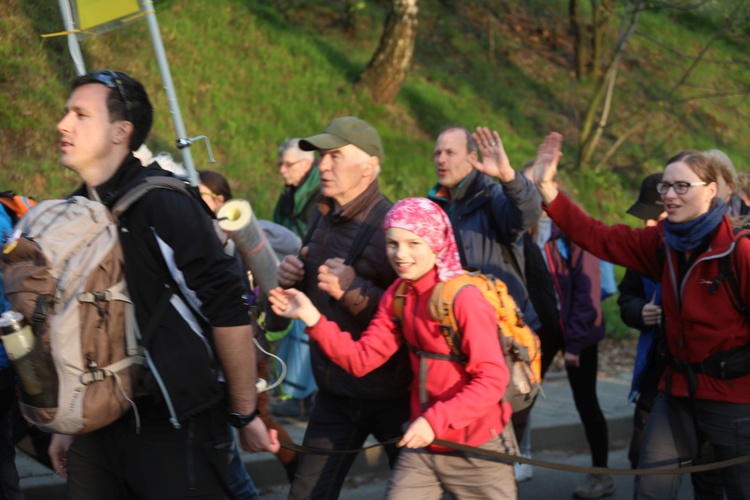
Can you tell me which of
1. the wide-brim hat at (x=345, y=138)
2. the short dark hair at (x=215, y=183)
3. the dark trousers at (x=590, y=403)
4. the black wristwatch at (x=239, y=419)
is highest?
the wide-brim hat at (x=345, y=138)

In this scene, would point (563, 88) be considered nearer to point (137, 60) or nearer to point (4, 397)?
point (137, 60)

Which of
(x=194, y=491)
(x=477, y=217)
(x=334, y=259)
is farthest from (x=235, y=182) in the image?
(x=194, y=491)

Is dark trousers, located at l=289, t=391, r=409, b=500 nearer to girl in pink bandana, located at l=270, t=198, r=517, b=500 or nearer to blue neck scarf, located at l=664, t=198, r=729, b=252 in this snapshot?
girl in pink bandana, located at l=270, t=198, r=517, b=500

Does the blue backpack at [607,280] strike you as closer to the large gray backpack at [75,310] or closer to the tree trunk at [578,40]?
the large gray backpack at [75,310]

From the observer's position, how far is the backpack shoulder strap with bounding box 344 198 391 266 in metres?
4.21

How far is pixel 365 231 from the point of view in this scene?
13.9ft

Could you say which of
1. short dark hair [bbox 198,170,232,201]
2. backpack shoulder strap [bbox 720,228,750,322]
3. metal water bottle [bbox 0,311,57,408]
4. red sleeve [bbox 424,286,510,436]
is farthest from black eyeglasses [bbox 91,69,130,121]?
short dark hair [bbox 198,170,232,201]

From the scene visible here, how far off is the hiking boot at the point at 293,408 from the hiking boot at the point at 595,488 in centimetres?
235

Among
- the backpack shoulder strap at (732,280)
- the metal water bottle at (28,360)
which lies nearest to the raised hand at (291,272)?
the metal water bottle at (28,360)

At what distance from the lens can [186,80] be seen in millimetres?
11828

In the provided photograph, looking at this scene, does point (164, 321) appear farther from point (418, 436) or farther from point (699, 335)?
point (699, 335)

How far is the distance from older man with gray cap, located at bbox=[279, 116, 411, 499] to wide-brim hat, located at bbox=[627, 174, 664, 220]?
2027mm

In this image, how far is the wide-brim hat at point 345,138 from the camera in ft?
14.1

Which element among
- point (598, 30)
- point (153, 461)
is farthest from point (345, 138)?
point (598, 30)
